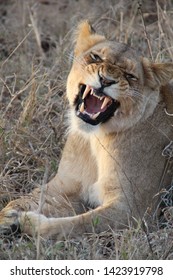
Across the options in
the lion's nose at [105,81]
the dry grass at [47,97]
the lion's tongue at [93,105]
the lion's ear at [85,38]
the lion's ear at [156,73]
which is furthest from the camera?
the lion's ear at [85,38]

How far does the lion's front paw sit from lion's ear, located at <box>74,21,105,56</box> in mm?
974

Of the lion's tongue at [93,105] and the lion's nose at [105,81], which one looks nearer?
the lion's nose at [105,81]

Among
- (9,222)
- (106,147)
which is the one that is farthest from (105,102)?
(9,222)

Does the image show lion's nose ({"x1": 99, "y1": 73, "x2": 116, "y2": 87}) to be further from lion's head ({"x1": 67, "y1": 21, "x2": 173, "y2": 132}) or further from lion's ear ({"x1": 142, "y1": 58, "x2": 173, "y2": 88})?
lion's ear ({"x1": 142, "y1": 58, "x2": 173, "y2": 88})

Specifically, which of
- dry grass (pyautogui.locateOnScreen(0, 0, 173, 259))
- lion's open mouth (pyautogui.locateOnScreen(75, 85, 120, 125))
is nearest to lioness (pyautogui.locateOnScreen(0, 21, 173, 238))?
lion's open mouth (pyautogui.locateOnScreen(75, 85, 120, 125))

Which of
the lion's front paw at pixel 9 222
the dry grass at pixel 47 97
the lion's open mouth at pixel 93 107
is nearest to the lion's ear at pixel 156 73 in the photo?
the lion's open mouth at pixel 93 107

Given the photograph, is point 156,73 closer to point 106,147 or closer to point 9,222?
point 106,147

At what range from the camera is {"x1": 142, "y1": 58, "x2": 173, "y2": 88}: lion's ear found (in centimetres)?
504

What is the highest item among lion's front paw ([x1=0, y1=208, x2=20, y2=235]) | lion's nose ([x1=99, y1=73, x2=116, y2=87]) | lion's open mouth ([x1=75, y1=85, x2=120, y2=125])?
lion's nose ([x1=99, y1=73, x2=116, y2=87])

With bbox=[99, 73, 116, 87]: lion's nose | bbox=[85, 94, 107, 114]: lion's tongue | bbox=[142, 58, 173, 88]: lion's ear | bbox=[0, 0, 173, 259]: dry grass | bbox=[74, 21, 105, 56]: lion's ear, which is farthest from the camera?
bbox=[74, 21, 105, 56]: lion's ear

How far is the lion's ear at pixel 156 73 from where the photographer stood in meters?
5.04

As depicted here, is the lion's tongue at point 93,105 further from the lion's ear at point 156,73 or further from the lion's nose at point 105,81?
the lion's ear at point 156,73
